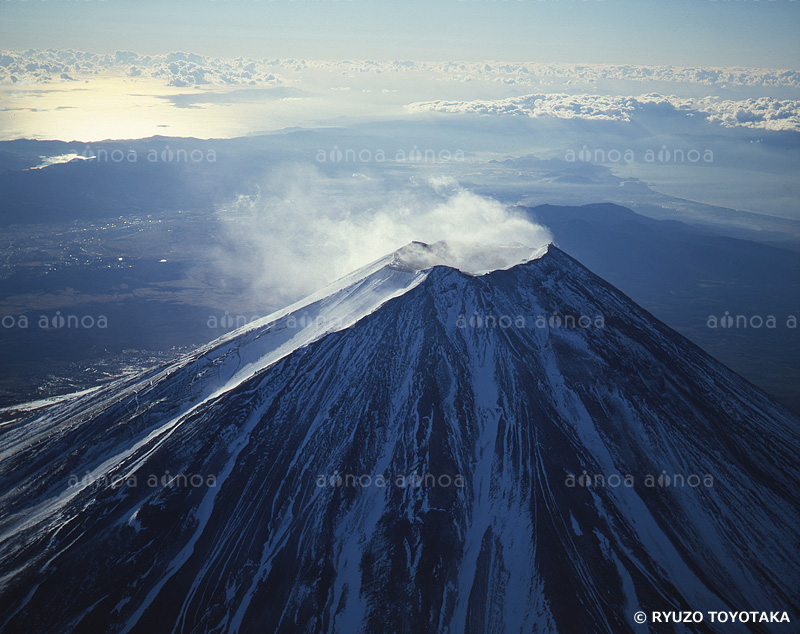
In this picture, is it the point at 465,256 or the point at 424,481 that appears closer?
the point at 424,481

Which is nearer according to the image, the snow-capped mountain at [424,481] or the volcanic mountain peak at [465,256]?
the snow-capped mountain at [424,481]

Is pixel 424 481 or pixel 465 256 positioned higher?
pixel 465 256

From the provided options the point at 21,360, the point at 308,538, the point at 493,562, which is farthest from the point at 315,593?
the point at 21,360

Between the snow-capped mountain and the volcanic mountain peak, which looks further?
the volcanic mountain peak

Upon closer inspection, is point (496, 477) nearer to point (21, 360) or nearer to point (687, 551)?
point (687, 551)

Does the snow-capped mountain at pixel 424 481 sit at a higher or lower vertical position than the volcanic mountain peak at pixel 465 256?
lower

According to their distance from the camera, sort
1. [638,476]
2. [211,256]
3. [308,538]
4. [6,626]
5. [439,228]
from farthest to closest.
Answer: [211,256] → [439,228] → [638,476] → [308,538] → [6,626]

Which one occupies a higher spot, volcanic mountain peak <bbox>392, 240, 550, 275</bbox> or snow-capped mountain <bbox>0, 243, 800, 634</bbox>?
volcanic mountain peak <bbox>392, 240, 550, 275</bbox>

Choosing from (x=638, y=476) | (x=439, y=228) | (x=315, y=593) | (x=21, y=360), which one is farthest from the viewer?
(x=439, y=228)
